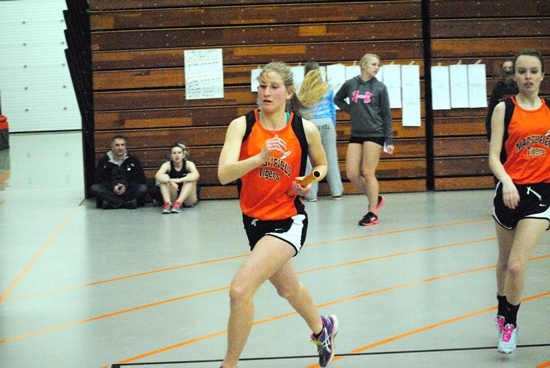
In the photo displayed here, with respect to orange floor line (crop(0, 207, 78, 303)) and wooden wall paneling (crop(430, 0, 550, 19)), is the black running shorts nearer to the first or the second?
orange floor line (crop(0, 207, 78, 303))

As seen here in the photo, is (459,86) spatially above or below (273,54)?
below

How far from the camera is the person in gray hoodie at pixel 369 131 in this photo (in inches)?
316

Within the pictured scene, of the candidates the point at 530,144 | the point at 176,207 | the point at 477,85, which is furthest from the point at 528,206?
the point at 477,85

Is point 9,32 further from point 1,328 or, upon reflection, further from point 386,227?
point 1,328

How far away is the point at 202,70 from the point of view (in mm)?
10758

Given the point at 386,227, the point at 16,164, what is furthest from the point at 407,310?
the point at 16,164

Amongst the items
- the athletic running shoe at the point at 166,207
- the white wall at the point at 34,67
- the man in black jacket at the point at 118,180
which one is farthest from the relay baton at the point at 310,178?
the white wall at the point at 34,67

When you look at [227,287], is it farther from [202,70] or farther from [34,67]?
[34,67]

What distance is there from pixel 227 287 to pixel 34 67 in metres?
18.4

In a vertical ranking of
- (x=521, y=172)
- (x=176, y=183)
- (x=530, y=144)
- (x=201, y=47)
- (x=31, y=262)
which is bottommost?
(x=31, y=262)

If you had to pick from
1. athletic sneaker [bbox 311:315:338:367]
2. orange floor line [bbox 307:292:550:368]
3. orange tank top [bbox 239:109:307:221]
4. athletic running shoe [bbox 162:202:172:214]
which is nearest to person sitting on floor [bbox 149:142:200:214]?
athletic running shoe [bbox 162:202:172:214]

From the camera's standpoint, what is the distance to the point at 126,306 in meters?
5.21

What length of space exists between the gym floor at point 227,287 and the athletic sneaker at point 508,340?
0.06 m

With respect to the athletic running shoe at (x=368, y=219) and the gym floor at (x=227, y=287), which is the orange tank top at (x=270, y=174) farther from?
the athletic running shoe at (x=368, y=219)
